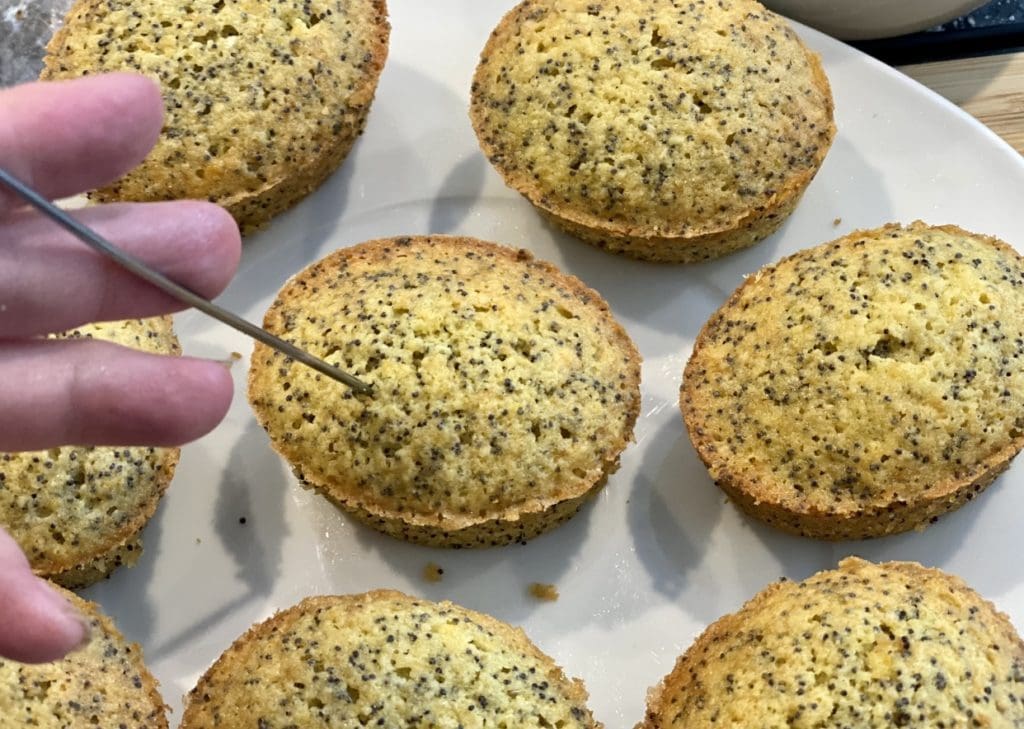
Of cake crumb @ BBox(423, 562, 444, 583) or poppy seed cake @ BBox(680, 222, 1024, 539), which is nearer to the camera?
poppy seed cake @ BBox(680, 222, 1024, 539)

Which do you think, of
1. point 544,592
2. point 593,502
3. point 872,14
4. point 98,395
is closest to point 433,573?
point 544,592

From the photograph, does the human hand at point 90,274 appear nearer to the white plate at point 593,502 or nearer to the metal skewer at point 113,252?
the metal skewer at point 113,252

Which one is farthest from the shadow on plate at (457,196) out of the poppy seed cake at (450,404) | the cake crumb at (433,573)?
the cake crumb at (433,573)

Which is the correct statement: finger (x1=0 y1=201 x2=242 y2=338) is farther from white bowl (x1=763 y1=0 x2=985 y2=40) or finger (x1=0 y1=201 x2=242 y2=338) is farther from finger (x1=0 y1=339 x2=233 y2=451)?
white bowl (x1=763 y1=0 x2=985 y2=40)

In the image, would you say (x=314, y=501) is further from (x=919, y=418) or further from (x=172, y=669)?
(x=919, y=418)

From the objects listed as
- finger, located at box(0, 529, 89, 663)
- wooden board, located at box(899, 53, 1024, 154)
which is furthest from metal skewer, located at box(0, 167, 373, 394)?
wooden board, located at box(899, 53, 1024, 154)

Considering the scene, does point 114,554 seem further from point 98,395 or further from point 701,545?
point 701,545
